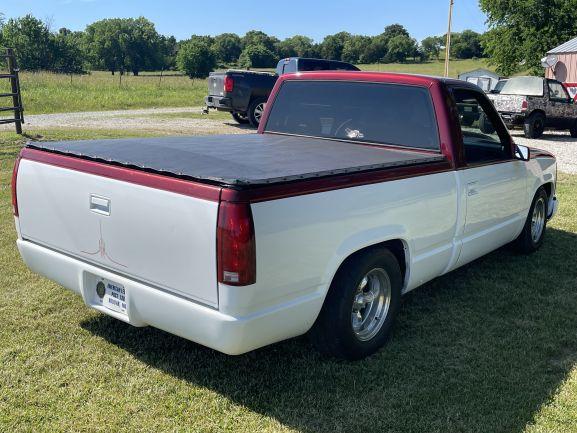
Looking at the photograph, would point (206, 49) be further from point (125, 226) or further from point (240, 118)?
point (125, 226)

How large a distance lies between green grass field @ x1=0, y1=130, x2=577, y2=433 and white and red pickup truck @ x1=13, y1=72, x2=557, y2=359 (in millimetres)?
356

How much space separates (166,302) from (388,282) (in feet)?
4.92

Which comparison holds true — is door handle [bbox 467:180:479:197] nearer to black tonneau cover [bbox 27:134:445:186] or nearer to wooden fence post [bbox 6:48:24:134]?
black tonneau cover [bbox 27:134:445:186]

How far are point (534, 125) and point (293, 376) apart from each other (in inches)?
617

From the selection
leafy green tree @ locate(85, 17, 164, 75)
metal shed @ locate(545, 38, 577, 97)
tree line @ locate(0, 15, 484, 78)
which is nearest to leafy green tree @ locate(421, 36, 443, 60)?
tree line @ locate(0, 15, 484, 78)

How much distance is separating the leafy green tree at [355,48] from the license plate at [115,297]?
8448cm

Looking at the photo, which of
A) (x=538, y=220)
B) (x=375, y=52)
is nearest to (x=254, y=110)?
(x=538, y=220)

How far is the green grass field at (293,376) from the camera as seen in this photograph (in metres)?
3.06

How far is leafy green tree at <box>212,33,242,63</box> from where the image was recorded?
10406 centimetres

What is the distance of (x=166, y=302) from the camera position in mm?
2982

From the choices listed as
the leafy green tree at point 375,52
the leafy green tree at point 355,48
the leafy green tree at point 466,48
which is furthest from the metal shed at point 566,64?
the leafy green tree at point 466,48

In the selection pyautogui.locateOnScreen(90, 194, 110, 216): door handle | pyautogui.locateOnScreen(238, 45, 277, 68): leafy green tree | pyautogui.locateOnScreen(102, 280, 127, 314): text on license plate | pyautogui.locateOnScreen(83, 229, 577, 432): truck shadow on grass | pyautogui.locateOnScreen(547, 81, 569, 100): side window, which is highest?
pyautogui.locateOnScreen(238, 45, 277, 68): leafy green tree

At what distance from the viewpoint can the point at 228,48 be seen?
10600 cm

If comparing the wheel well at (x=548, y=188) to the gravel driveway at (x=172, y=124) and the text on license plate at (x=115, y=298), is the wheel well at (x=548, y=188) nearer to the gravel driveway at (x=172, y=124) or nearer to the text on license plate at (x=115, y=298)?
the text on license plate at (x=115, y=298)
